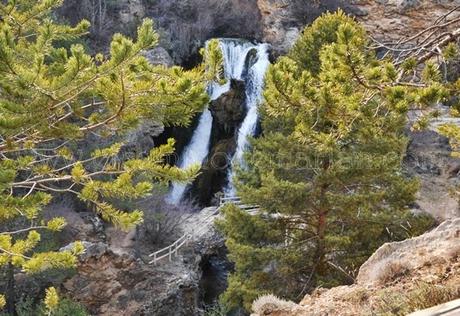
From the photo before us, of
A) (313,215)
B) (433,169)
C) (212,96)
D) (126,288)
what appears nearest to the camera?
(313,215)

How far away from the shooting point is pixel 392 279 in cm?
501

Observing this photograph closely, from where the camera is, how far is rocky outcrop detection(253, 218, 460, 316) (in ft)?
14.1

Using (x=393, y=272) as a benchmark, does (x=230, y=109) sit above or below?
below

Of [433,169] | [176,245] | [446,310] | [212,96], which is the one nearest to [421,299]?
[446,310]

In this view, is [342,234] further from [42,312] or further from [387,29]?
[387,29]

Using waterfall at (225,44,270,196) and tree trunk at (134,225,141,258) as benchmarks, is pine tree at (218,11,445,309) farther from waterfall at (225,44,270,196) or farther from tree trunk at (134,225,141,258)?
waterfall at (225,44,270,196)

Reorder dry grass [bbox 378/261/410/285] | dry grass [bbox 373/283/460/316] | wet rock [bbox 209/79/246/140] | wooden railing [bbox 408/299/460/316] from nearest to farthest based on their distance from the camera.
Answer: wooden railing [bbox 408/299/460/316], dry grass [bbox 373/283/460/316], dry grass [bbox 378/261/410/285], wet rock [bbox 209/79/246/140]

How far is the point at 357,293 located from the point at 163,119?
2.73 meters

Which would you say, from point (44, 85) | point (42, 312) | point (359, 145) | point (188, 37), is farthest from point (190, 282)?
point (188, 37)

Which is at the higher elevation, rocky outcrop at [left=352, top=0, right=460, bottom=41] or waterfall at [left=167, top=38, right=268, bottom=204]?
rocky outcrop at [left=352, top=0, right=460, bottom=41]

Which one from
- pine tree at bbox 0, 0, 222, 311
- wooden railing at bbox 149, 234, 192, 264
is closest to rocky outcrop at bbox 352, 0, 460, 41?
wooden railing at bbox 149, 234, 192, 264

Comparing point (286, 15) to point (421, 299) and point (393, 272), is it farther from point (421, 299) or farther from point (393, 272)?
point (421, 299)

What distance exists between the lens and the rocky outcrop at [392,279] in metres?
4.30

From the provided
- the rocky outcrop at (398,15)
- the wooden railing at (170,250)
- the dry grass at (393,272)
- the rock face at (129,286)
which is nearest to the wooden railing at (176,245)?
the wooden railing at (170,250)
